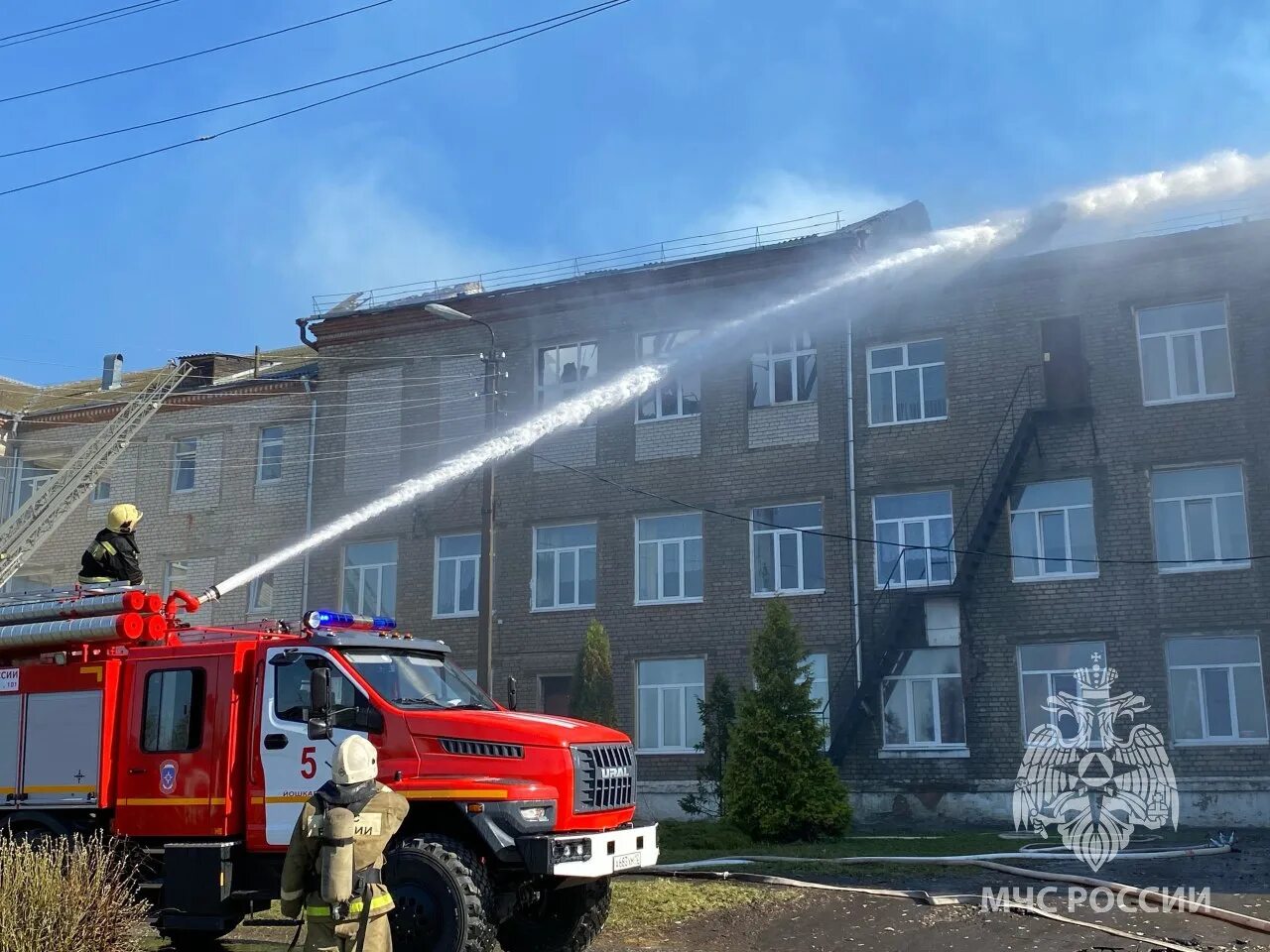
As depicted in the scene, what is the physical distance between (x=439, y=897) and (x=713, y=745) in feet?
51.3

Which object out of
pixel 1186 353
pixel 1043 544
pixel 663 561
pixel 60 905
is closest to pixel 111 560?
pixel 60 905

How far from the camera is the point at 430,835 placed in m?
9.42

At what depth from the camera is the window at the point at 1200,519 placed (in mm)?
22578

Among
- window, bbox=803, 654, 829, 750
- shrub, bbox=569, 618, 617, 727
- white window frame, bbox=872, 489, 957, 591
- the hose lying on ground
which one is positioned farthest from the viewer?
shrub, bbox=569, 618, 617, 727

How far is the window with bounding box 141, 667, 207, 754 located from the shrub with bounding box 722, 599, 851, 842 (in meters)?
11.4

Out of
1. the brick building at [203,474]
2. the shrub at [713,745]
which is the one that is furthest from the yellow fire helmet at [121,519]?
the brick building at [203,474]

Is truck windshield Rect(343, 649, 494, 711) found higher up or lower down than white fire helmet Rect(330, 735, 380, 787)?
higher up

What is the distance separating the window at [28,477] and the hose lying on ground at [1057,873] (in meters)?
27.2

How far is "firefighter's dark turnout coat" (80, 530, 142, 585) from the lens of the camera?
12930mm

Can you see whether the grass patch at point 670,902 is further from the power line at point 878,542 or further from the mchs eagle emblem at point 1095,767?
the power line at point 878,542

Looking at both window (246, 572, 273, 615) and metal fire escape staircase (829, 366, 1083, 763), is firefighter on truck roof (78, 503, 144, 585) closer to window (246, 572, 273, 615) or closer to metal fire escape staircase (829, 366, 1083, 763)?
metal fire escape staircase (829, 366, 1083, 763)

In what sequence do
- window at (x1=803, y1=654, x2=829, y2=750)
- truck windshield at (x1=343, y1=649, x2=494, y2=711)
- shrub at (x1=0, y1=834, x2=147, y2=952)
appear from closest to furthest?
shrub at (x1=0, y1=834, x2=147, y2=952), truck windshield at (x1=343, y1=649, x2=494, y2=711), window at (x1=803, y1=654, x2=829, y2=750)

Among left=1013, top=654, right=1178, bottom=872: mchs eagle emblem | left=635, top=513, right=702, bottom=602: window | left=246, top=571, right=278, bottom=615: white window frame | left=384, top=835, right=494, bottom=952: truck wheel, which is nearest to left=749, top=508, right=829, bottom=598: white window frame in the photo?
left=635, top=513, right=702, bottom=602: window

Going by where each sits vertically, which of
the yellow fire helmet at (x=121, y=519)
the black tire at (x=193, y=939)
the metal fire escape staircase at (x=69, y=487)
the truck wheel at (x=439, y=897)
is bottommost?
the black tire at (x=193, y=939)
